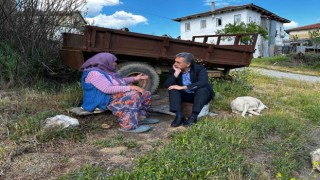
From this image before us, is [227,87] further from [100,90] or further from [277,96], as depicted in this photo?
[100,90]

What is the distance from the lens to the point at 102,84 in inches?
176

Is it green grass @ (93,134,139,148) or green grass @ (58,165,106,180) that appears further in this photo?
green grass @ (93,134,139,148)

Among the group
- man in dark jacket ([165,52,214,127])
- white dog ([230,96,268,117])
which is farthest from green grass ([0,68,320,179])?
man in dark jacket ([165,52,214,127])

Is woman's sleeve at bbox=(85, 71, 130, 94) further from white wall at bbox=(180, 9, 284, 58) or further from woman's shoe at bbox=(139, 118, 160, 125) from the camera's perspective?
white wall at bbox=(180, 9, 284, 58)

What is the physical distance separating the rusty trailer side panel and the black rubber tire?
0.53 ft

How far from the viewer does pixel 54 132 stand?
12.7 feet

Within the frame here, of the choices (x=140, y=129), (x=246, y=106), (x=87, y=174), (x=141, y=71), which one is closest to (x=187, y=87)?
(x=140, y=129)

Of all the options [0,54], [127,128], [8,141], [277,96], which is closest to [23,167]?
[8,141]

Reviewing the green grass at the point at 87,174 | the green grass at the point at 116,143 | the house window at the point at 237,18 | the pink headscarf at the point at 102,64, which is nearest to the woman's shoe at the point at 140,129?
the green grass at the point at 116,143

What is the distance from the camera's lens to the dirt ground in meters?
3.04

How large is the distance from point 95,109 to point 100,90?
0.35 m

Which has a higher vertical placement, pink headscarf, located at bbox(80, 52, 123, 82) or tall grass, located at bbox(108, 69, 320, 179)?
pink headscarf, located at bbox(80, 52, 123, 82)

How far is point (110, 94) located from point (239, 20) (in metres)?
33.8

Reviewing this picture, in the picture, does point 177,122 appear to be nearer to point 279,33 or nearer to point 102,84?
point 102,84
